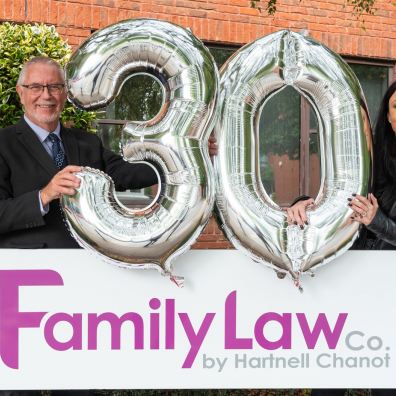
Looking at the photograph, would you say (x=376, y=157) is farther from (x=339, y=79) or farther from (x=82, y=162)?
(x=82, y=162)

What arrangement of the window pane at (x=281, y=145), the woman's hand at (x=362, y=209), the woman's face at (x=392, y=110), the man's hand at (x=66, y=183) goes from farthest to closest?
1. the window pane at (x=281, y=145)
2. the woman's face at (x=392, y=110)
3. the woman's hand at (x=362, y=209)
4. the man's hand at (x=66, y=183)

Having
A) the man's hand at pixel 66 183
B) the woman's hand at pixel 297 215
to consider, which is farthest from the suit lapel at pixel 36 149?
the woman's hand at pixel 297 215

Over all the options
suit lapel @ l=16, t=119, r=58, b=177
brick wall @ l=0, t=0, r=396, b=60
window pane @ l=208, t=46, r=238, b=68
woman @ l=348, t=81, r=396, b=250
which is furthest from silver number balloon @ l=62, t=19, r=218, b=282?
window pane @ l=208, t=46, r=238, b=68

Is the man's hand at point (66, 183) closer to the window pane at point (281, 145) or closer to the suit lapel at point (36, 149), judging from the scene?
the suit lapel at point (36, 149)

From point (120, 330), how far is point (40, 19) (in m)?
3.23

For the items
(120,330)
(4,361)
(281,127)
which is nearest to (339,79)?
(120,330)

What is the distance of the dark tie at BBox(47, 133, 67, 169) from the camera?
2391 mm

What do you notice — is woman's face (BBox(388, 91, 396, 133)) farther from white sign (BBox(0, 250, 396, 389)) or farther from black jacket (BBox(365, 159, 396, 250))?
white sign (BBox(0, 250, 396, 389))

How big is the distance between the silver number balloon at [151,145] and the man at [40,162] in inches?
5.4

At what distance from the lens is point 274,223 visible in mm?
2055

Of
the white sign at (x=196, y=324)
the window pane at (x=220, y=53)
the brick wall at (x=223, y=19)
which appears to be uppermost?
the brick wall at (x=223, y=19)

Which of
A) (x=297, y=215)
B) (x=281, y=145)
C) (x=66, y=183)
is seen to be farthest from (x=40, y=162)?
(x=281, y=145)

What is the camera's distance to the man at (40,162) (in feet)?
6.97

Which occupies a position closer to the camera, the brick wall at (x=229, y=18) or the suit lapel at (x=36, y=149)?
the suit lapel at (x=36, y=149)
